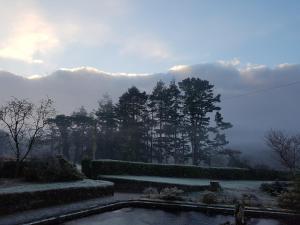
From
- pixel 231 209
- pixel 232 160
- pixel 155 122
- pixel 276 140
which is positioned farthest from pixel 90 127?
pixel 231 209

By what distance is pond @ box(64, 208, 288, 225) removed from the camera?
12.6m

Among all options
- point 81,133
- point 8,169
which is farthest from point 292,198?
point 81,133

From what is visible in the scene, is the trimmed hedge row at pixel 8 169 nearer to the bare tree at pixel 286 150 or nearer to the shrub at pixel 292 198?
the shrub at pixel 292 198

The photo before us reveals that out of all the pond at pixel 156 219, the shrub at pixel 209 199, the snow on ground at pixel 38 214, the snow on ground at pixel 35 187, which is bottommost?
the pond at pixel 156 219

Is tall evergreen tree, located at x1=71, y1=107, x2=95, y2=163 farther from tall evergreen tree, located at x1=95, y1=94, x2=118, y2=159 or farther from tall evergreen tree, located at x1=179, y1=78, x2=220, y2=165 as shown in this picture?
tall evergreen tree, located at x1=179, y1=78, x2=220, y2=165

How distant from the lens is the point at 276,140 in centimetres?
3644

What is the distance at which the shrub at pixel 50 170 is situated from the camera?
19562 millimetres

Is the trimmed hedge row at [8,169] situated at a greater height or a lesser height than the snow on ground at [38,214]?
greater

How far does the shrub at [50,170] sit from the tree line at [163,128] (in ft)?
103

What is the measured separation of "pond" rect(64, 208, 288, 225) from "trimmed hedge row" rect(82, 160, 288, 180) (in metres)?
14.6

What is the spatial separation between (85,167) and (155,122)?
89.9 feet

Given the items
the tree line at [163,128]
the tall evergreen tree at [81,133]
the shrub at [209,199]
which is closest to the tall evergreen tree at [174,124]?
the tree line at [163,128]

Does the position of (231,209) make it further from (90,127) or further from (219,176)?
(90,127)

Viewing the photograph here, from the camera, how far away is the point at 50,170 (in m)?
19.8
